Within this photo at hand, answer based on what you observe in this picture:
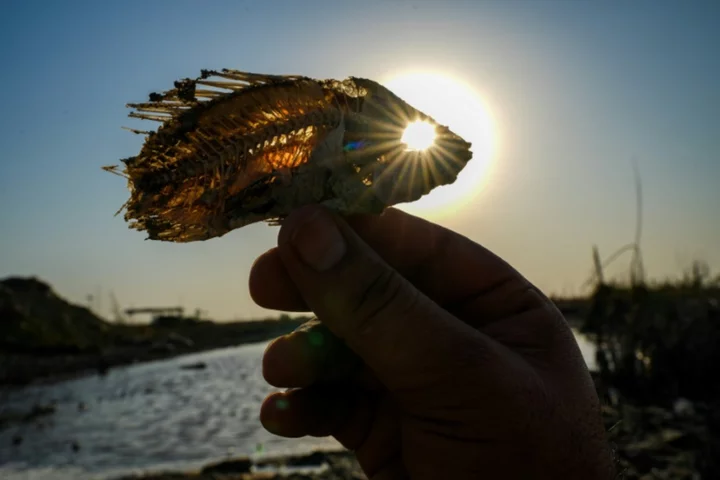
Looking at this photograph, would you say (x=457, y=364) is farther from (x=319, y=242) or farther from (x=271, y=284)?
(x=271, y=284)

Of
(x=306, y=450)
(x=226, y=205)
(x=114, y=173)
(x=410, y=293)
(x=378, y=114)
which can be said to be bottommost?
(x=306, y=450)

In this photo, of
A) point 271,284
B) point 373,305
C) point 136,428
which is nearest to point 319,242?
point 373,305

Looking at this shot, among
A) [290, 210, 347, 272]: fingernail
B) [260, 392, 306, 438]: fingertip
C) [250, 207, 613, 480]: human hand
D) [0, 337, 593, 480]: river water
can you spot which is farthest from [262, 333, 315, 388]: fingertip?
[0, 337, 593, 480]: river water

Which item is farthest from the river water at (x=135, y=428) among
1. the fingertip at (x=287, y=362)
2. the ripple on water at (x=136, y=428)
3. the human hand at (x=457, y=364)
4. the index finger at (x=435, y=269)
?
the human hand at (x=457, y=364)

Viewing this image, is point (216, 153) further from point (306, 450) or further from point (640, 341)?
point (640, 341)

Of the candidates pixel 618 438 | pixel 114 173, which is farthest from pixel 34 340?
pixel 114 173

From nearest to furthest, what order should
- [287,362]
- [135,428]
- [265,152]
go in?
[265,152]
[287,362]
[135,428]

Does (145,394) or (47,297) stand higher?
(47,297)
